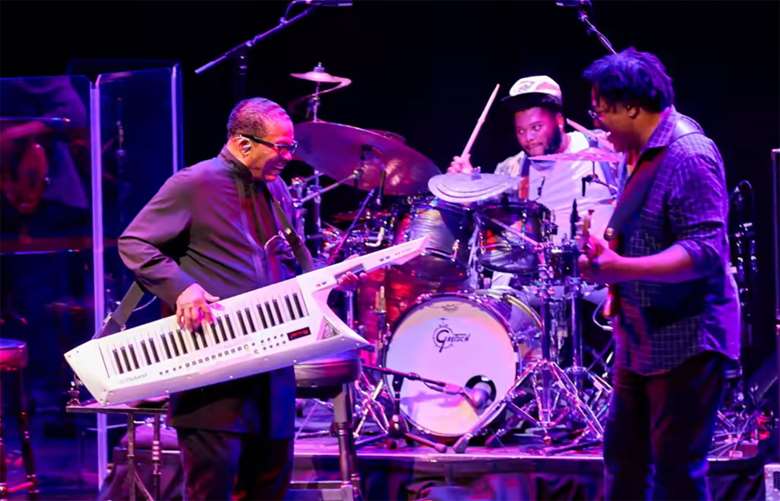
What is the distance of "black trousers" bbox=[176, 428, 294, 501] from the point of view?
3.99m

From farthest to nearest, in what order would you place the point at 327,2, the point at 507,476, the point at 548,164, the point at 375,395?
the point at 548,164 → the point at 375,395 → the point at 327,2 → the point at 507,476

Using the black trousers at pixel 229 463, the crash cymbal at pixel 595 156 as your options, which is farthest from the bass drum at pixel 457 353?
the black trousers at pixel 229 463

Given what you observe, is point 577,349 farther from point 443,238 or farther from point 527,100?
point 527,100

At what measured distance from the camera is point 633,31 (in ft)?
25.5

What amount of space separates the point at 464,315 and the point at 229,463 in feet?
8.47

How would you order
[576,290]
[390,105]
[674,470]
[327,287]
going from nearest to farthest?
[674,470], [327,287], [576,290], [390,105]

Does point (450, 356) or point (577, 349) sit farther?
point (450, 356)

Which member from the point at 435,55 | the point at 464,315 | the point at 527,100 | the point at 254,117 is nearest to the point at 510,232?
the point at 464,315

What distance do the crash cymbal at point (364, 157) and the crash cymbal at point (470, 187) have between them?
0.89 feet

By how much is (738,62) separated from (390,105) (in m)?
2.47

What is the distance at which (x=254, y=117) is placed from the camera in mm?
4188

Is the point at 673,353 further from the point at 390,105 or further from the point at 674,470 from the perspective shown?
the point at 390,105

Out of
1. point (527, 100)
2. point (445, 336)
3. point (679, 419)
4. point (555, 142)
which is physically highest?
point (527, 100)

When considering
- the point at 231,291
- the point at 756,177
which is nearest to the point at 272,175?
the point at 231,291
